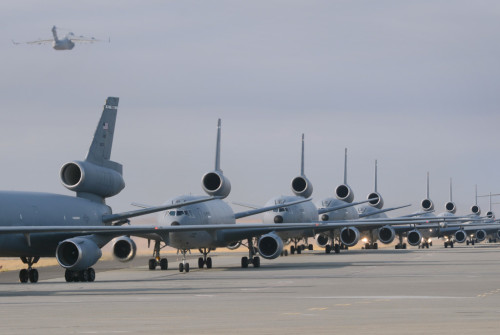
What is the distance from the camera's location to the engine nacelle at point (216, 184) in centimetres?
5375

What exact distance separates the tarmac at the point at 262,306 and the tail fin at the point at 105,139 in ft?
30.6

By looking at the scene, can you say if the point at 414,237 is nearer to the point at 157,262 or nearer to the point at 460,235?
the point at 460,235

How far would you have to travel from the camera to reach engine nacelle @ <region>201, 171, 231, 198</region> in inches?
2116

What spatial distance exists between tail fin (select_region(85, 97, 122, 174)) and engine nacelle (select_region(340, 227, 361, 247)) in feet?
117

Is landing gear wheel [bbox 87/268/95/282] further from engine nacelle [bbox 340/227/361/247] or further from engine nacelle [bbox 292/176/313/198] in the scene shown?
engine nacelle [bbox 340/227/361/247]

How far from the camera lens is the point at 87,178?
146 ft

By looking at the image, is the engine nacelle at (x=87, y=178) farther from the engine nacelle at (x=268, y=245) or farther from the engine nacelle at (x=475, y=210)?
the engine nacelle at (x=475, y=210)

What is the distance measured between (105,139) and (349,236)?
3802 cm

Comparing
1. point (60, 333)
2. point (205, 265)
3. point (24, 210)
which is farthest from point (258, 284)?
point (205, 265)

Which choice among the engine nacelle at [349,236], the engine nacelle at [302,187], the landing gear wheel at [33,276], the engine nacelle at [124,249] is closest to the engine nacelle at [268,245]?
the engine nacelle at [124,249]

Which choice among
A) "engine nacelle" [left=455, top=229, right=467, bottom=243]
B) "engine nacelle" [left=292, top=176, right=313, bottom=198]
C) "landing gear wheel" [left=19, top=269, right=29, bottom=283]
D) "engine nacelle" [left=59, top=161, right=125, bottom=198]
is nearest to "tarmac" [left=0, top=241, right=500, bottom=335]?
"landing gear wheel" [left=19, top=269, right=29, bottom=283]

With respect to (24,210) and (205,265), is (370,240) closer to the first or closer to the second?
(205,265)

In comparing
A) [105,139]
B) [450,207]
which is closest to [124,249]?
[105,139]

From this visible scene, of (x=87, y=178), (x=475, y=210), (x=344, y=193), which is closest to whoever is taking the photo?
(x=87, y=178)
